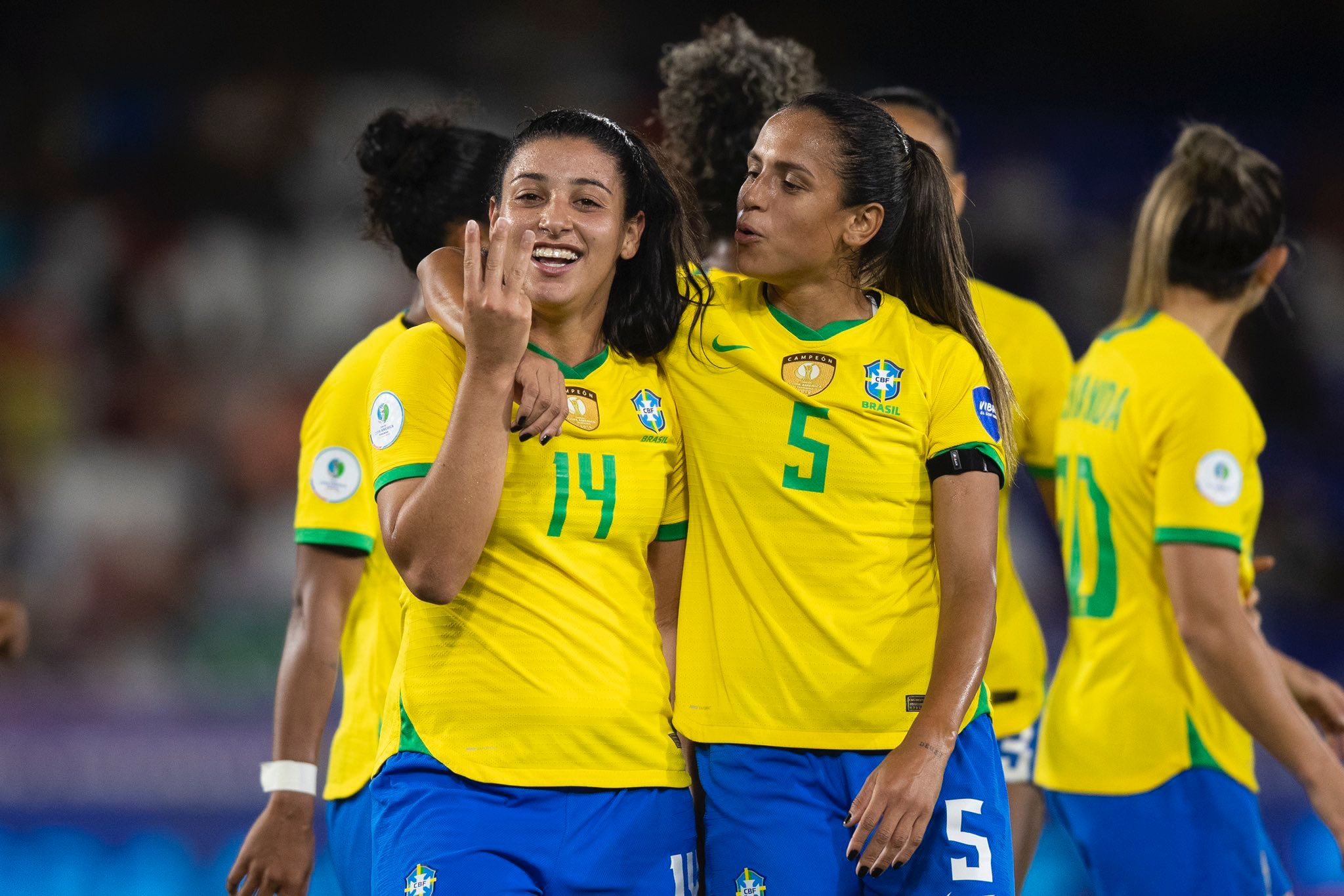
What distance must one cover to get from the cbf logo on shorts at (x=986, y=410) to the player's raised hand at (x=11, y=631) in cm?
251

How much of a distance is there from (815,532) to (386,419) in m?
0.75

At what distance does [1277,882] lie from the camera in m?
3.10

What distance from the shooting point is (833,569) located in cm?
239

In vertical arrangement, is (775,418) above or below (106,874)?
above

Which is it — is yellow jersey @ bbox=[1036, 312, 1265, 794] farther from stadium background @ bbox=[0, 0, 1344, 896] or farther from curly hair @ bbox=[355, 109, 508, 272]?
stadium background @ bbox=[0, 0, 1344, 896]

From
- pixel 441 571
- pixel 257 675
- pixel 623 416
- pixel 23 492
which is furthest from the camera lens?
pixel 23 492

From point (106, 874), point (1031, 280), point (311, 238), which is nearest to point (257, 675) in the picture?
point (106, 874)

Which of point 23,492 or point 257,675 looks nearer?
point 257,675

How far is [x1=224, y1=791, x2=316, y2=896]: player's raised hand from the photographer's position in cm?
288

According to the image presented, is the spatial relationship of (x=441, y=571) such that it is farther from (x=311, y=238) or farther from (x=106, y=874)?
(x=311, y=238)

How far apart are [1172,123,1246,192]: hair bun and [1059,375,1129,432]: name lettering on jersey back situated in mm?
542

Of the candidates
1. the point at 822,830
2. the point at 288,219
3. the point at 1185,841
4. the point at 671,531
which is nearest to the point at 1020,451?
the point at 1185,841

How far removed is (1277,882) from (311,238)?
703 centimetres

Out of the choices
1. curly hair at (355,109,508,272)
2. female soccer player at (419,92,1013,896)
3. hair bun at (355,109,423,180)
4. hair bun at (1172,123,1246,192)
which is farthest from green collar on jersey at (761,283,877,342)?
hair bun at (1172,123,1246,192)
